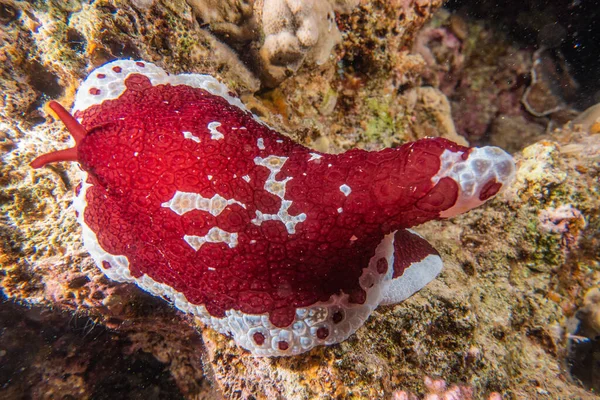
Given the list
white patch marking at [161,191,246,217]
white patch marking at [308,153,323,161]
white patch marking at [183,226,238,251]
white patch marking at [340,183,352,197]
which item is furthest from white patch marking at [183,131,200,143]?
white patch marking at [340,183,352,197]

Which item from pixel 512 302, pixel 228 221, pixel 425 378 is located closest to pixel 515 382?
pixel 512 302

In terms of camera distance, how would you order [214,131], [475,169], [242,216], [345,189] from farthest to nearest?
1. [214,131]
2. [242,216]
3. [345,189]
4. [475,169]

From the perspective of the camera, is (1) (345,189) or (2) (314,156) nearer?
(1) (345,189)

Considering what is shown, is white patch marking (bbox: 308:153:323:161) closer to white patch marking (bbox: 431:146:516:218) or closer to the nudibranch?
the nudibranch

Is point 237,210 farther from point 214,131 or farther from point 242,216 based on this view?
point 214,131

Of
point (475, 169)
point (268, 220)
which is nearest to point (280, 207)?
point (268, 220)

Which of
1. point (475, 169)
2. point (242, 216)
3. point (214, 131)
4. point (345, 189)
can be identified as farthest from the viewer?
point (214, 131)
